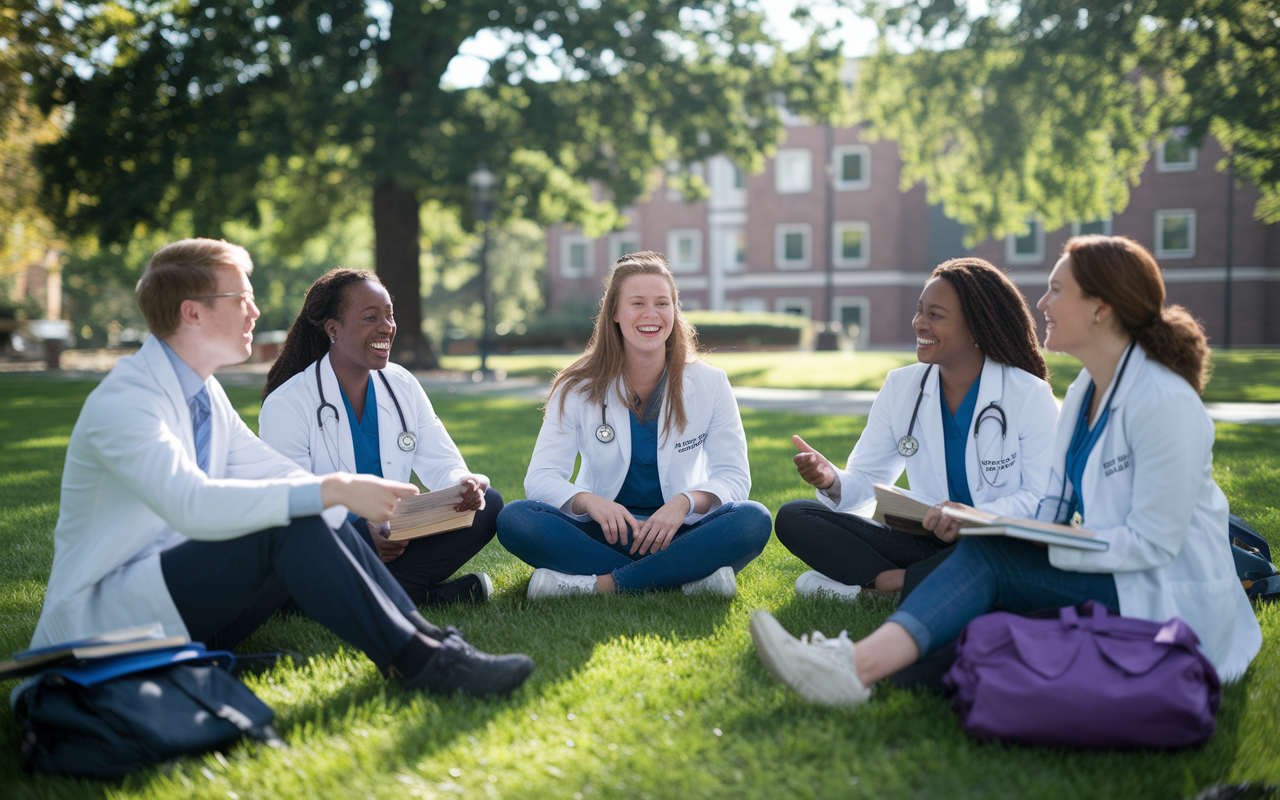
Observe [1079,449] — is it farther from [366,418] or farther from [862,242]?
[862,242]

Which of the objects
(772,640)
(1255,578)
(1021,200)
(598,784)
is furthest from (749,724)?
(1021,200)

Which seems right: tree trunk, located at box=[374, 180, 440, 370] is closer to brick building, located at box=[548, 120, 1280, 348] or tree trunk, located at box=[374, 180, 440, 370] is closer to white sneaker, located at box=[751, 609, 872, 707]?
brick building, located at box=[548, 120, 1280, 348]

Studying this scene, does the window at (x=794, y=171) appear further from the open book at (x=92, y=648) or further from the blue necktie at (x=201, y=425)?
the open book at (x=92, y=648)

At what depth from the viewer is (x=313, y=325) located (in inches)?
170

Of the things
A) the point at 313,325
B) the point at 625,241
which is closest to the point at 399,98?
the point at 313,325

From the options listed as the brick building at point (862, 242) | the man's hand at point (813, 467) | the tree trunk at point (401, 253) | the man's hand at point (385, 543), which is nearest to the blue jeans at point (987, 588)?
the man's hand at point (813, 467)

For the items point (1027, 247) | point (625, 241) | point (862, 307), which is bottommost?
point (862, 307)

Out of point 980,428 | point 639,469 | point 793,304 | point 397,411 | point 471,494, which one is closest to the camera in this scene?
point 471,494

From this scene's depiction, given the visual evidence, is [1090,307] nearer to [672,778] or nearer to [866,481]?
[866,481]

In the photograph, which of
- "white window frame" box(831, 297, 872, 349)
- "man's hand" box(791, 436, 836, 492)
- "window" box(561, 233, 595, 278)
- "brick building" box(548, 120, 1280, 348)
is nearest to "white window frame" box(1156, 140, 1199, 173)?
"brick building" box(548, 120, 1280, 348)

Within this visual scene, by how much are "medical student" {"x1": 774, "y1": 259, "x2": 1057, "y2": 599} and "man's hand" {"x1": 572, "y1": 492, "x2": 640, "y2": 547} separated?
0.69 m

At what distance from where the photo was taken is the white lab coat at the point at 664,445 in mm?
4473

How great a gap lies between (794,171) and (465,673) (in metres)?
39.4

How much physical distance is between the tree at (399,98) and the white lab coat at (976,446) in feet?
46.9
